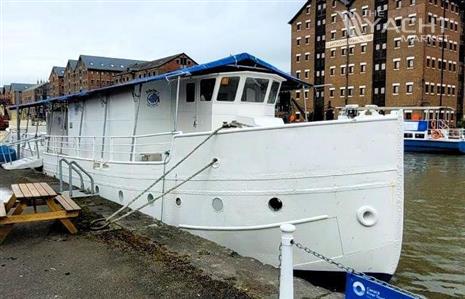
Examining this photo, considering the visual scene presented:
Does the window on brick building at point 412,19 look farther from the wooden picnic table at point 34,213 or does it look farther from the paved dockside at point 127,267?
the wooden picnic table at point 34,213

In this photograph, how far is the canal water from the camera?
755 cm

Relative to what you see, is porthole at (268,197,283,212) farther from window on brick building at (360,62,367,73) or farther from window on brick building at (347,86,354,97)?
window on brick building at (347,86,354,97)

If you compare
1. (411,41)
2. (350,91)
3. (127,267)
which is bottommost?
(127,267)


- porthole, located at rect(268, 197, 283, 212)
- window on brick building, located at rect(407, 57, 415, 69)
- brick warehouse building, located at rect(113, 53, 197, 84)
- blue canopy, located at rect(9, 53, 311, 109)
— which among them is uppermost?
brick warehouse building, located at rect(113, 53, 197, 84)

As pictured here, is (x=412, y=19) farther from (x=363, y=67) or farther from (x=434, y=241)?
(x=434, y=241)

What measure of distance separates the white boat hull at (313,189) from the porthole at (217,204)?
0.02 m

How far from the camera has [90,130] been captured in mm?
11977

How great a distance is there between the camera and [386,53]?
54.2 metres

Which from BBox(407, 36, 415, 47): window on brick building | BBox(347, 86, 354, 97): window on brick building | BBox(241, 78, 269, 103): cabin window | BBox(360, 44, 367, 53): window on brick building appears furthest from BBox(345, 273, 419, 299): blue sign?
BBox(360, 44, 367, 53): window on brick building

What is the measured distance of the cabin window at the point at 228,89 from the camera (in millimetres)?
8078

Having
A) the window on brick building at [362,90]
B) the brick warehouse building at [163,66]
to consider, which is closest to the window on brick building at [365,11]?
the window on brick building at [362,90]

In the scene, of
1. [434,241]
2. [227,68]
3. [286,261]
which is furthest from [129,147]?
[434,241]

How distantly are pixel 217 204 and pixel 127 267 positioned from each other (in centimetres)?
195

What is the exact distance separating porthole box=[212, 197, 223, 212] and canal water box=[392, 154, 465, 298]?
358 cm
